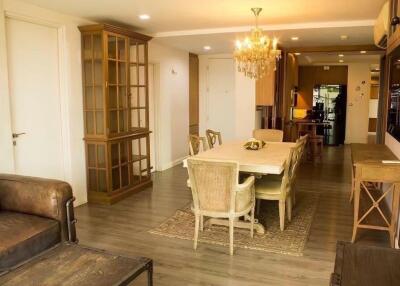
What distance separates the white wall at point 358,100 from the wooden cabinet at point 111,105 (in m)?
7.56

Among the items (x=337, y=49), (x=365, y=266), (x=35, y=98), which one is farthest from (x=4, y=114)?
(x=337, y=49)

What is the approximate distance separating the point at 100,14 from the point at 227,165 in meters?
2.75

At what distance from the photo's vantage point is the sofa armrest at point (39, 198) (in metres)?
2.91

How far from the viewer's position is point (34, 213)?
2953 mm

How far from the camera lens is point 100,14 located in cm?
460

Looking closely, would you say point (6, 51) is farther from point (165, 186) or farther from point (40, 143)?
point (165, 186)

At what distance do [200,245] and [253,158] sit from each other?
3.61 feet

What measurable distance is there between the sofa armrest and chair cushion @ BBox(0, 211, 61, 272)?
0.05m

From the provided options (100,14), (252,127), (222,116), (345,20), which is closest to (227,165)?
(100,14)

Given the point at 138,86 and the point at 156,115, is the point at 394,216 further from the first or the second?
the point at 156,115

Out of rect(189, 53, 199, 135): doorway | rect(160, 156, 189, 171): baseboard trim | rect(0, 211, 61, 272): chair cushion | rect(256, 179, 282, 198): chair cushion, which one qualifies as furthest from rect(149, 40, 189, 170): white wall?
rect(0, 211, 61, 272): chair cushion

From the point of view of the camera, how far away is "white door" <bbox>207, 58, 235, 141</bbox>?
8.39 m

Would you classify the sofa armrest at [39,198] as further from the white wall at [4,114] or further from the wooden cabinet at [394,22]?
the wooden cabinet at [394,22]

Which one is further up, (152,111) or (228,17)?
(228,17)
